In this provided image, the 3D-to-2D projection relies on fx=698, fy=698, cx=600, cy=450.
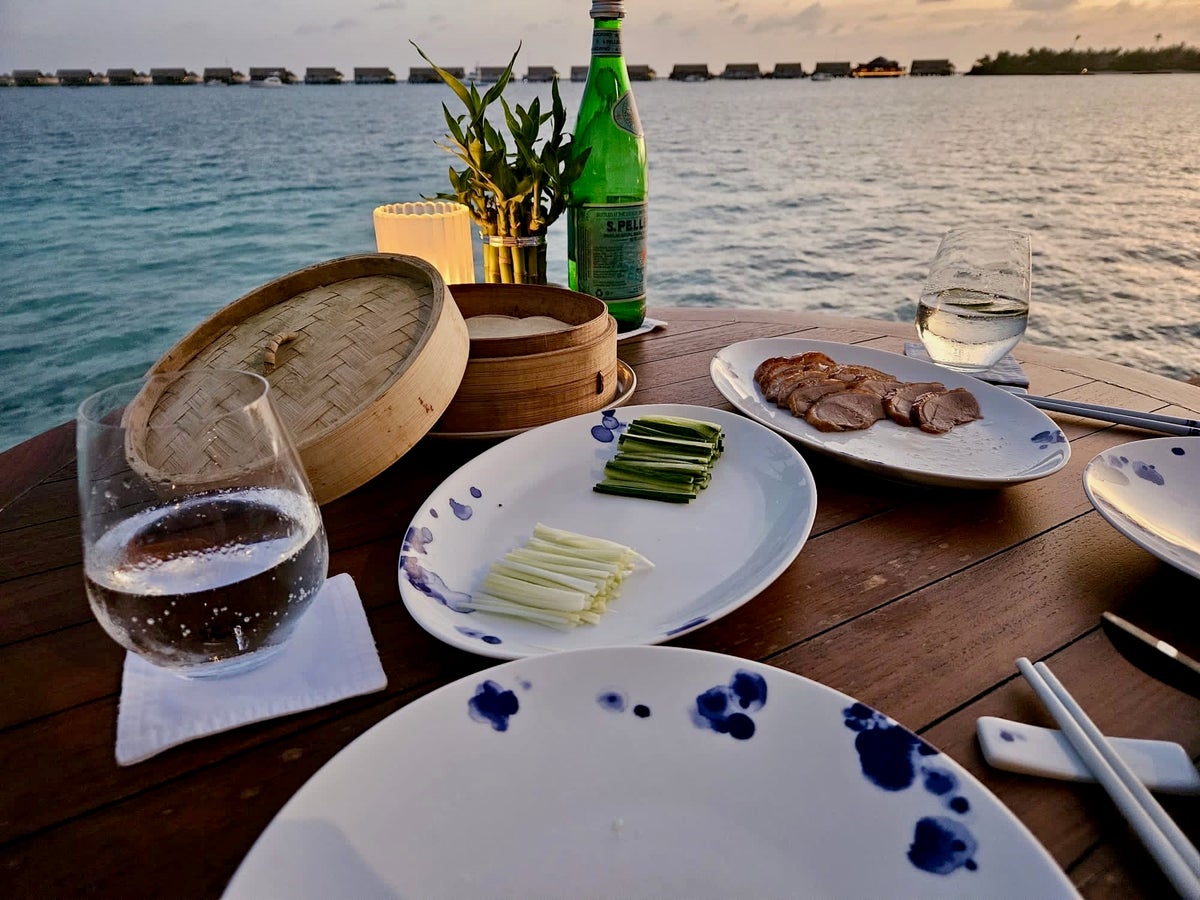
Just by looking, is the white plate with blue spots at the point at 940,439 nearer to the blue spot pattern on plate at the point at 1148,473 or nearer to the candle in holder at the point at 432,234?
the blue spot pattern on plate at the point at 1148,473

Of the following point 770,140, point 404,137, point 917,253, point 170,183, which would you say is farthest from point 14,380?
point 770,140

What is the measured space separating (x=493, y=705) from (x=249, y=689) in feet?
0.94

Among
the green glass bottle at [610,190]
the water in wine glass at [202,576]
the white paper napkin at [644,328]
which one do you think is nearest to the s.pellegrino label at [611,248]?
the green glass bottle at [610,190]

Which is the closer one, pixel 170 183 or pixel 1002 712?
pixel 1002 712

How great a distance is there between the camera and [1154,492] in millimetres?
979

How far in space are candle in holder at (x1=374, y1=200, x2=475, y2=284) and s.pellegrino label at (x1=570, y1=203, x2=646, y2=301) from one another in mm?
355

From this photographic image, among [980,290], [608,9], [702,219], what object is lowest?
[702,219]

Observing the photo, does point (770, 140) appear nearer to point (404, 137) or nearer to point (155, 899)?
point (404, 137)

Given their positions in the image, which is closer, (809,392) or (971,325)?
(809,392)

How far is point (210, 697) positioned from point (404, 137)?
31.7 m

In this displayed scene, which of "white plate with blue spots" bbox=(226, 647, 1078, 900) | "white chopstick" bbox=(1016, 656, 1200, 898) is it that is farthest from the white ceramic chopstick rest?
"white plate with blue spots" bbox=(226, 647, 1078, 900)

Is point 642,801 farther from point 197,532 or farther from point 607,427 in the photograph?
point 607,427

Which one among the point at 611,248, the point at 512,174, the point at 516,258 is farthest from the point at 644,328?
the point at 512,174

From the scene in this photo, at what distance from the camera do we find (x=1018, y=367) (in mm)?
1549
